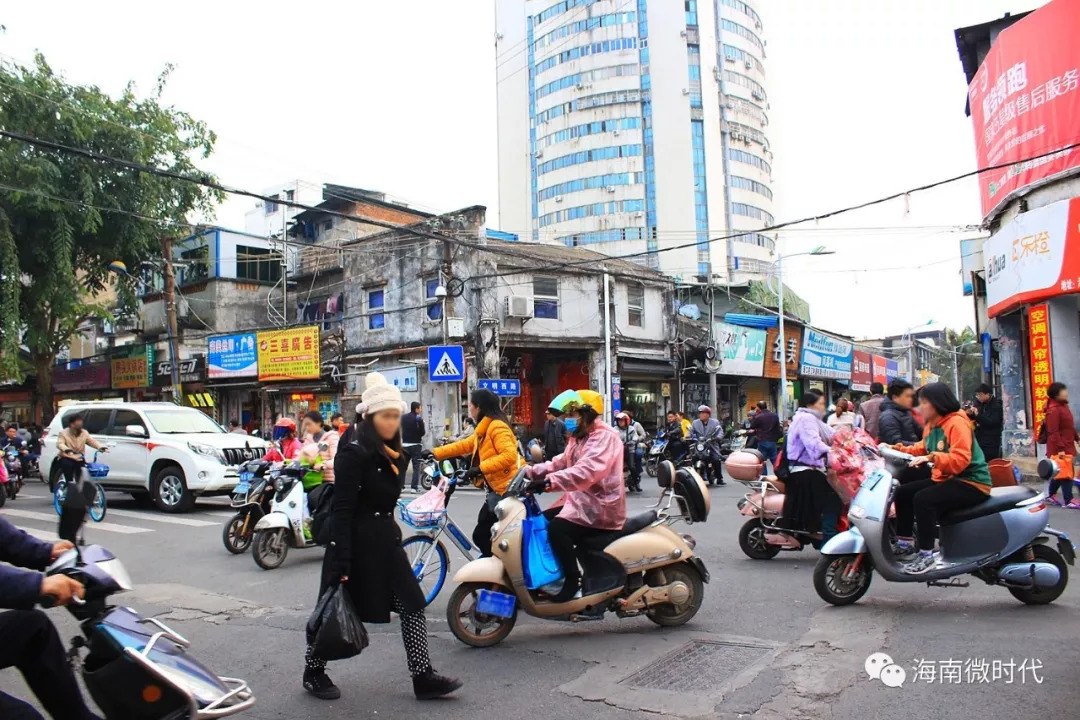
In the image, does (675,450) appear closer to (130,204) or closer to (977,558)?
(977,558)

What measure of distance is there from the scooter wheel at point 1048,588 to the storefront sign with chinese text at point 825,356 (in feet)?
99.7

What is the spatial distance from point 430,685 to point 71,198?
926 inches

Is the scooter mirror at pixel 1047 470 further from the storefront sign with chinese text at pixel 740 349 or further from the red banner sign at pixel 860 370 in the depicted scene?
the red banner sign at pixel 860 370

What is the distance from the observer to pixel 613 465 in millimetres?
A: 5398

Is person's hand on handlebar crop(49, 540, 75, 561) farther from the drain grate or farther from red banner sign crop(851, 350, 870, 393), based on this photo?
red banner sign crop(851, 350, 870, 393)

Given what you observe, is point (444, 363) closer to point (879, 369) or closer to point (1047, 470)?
point (1047, 470)

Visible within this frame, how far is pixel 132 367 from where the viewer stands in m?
30.5

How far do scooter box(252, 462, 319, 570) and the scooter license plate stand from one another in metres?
3.58

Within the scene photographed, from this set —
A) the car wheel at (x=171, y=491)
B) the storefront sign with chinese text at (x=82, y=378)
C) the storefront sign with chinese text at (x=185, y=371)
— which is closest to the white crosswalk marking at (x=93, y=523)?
the car wheel at (x=171, y=491)

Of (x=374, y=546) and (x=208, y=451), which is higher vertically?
(x=208, y=451)

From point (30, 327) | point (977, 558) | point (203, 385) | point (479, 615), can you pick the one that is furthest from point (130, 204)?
point (977, 558)

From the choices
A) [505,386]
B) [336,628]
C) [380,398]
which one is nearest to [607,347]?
[505,386]

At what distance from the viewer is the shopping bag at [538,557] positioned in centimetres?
527

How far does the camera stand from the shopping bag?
5.27 m
